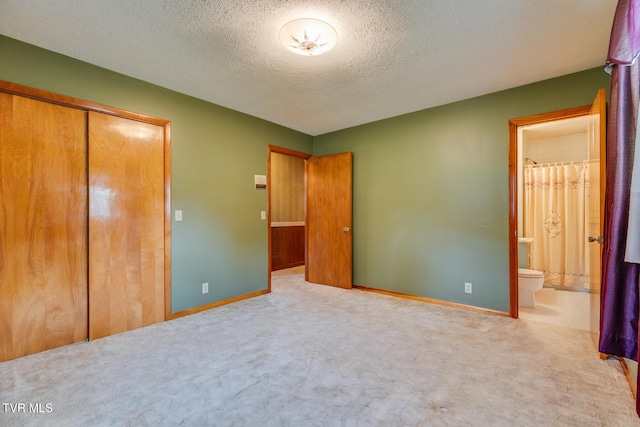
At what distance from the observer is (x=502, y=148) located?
10.0ft

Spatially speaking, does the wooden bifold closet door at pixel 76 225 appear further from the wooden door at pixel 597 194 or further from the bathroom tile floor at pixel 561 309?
the bathroom tile floor at pixel 561 309

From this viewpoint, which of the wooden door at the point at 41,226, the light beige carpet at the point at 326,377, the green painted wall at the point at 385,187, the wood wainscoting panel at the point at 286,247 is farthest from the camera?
the wood wainscoting panel at the point at 286,247

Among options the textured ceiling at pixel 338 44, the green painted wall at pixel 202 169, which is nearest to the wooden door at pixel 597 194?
the textured ceiling at pixel 338 44

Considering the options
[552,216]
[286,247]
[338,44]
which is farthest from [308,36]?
[552,216]

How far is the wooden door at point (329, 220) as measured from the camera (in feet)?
13.8

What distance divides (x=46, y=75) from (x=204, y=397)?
269 centimetres

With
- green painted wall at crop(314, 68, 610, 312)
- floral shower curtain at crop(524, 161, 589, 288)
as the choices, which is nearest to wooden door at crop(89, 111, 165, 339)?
green painted wall at crop(314, 68, 610, 312)

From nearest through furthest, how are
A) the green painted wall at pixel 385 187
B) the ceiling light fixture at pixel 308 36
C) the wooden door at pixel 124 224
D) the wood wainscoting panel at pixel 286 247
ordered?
the ceiling light fixture at pixel 308 36 → the wooden door at pixel 124 224 → the green painted wall at pixel 385 187 → the wood wainscoting panel at pixel 286 247

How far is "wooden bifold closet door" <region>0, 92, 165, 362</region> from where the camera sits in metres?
2.15

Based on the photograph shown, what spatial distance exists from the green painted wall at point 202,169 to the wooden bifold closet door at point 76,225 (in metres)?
0.17

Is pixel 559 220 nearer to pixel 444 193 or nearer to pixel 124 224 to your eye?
pixel 444 193

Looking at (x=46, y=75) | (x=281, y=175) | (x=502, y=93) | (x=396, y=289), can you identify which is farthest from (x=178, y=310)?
(x=502, y=93)

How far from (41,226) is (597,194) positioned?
4.26 meters

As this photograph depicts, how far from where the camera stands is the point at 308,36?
6.62 ft
